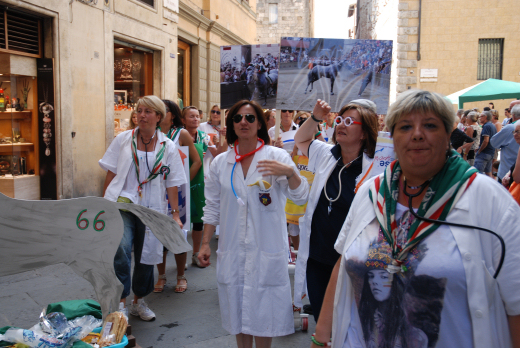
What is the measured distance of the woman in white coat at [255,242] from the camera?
10.0 feet

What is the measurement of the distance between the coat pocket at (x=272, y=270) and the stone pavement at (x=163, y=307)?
3.38ft

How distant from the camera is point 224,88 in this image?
5.66 m

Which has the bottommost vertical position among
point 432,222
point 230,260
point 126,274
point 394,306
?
point 126,274

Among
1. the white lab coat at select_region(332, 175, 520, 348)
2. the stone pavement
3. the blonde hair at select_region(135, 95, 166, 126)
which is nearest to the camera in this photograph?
the white lab coat at select_region(332, 175, 520, 348)

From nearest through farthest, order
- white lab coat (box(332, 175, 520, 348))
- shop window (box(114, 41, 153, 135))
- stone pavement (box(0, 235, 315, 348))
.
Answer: white lab coat (box(332, 175, 520, 348)), stone pavement (box(0, 235, 315, 348)), shop window (box(114, 41, 153, 135))

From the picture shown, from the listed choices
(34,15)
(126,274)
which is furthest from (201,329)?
(34,15)

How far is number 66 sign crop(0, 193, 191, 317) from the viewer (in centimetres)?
269

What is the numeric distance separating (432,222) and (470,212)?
14 centimetres

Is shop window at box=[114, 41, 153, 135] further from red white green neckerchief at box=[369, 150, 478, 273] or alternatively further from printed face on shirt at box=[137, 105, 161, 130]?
red white green neckerchief at box=[369, 150, 478, 273]

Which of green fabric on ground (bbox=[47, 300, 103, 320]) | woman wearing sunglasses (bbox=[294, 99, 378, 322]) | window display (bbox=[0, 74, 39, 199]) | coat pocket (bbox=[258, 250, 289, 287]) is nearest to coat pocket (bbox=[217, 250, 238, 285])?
coat pocket (bbox=[258, 250, 289, 287])

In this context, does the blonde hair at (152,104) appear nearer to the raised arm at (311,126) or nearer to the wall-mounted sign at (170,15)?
the raised arm at (311,126)

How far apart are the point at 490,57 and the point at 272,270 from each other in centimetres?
2128

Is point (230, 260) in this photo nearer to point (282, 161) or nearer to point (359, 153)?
point (282, 161)

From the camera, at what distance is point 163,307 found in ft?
15.1
